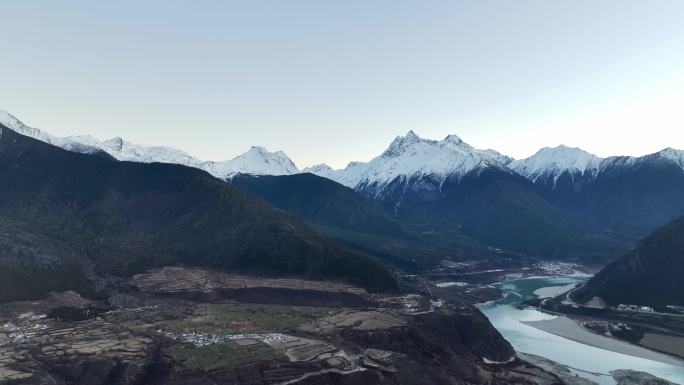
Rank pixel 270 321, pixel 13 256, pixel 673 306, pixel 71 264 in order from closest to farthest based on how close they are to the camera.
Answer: pixel 270 321
pixel 13 256
pixel 71 264
pixel 673 306

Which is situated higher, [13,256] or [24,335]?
[13,256]

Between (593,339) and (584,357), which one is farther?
(593,339)

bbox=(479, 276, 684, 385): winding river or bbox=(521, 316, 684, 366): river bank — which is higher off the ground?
bbox=(521, 316, 684, 366): river bank

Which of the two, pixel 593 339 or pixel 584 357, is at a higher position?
pixel 593 339

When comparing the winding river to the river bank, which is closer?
the winding river

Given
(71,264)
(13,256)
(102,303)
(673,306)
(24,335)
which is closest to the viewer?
(24,335)

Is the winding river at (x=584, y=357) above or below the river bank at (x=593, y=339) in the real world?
below

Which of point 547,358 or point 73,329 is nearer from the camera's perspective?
point 73,329

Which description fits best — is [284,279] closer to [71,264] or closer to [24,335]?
[71,264]

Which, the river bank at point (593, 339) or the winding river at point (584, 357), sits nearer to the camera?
the winding river at point (584, 357)

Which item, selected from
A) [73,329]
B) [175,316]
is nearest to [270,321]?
[175,316]
